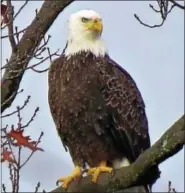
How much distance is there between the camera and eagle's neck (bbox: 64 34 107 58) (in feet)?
21.3

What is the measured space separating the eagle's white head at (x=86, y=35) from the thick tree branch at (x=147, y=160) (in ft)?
4.56

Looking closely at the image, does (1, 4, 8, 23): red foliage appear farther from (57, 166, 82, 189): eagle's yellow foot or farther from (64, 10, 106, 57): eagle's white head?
(57, 166, 82, 189): eagle's yellow foot

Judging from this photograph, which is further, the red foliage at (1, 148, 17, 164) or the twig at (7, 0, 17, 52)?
the twig at (7, 0, 17, 52)

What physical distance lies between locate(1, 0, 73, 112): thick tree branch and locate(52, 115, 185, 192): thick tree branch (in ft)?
3.93

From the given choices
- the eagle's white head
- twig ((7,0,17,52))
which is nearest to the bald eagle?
the eagle's white head

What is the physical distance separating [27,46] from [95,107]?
2.72 ft

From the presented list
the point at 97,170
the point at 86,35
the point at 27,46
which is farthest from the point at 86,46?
the point at 97,170

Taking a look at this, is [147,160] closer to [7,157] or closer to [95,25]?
[7,157]

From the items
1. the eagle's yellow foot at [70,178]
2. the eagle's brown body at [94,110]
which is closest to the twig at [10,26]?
the eagle's brown body at [94,110]

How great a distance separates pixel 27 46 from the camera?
22.0ft

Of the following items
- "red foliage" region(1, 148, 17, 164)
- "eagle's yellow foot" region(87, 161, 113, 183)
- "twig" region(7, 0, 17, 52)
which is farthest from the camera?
"twig" region(7, 0, 17, 52)

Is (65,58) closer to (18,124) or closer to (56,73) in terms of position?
(56,73)

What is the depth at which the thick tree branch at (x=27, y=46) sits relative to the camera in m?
6.30

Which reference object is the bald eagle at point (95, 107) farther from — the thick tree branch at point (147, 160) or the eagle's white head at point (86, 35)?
the thick tree branch at point (147, 160)
